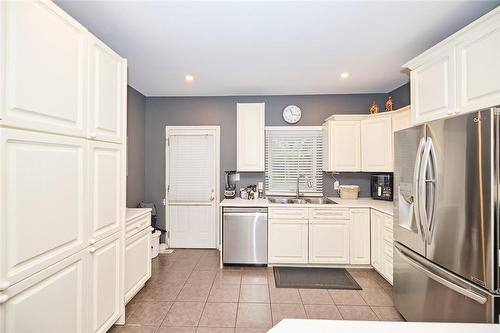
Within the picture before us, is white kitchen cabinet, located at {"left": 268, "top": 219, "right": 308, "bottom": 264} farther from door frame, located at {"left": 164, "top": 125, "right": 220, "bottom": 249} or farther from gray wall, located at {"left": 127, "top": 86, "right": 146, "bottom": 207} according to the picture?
gray wall, located at {"left": 127, "top": 86, "right": 146, "bottom": 207}

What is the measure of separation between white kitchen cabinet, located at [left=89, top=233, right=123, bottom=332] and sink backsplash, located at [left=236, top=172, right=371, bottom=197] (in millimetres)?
2332

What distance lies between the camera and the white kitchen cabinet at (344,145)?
3.59 meters

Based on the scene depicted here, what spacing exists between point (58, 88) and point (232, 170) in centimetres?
287

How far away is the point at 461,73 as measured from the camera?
1.72 meters

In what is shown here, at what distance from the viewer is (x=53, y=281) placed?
1.38 m

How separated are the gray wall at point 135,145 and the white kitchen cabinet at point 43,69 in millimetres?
2146

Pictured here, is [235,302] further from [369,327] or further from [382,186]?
[382,186]

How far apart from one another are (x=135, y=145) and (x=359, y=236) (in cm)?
366

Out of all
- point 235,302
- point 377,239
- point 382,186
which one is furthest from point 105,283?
point 382,186

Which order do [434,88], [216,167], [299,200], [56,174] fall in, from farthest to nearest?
[216,167]
[299,200]
[434,88]
[56,174]

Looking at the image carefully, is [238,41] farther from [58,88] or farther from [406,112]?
[406,112]

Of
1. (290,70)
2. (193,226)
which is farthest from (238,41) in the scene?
(193,226)

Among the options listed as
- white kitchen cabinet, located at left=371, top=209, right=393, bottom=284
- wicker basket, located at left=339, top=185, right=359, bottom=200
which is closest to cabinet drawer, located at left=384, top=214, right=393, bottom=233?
white kitchen cabinet, located at left=371, top=209, right=393, bottom=284

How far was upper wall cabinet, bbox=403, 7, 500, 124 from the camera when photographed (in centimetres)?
152
